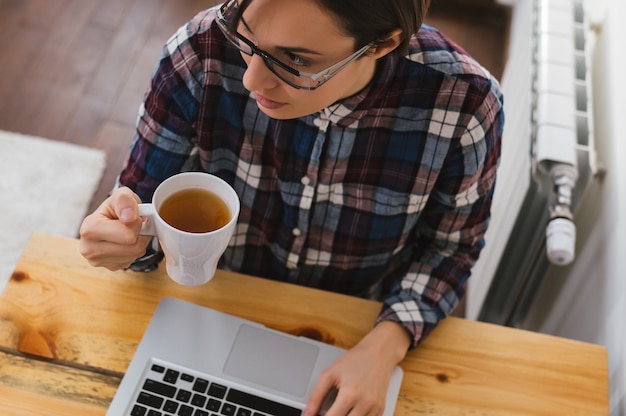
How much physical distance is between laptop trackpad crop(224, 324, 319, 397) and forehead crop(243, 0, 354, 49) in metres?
0.44

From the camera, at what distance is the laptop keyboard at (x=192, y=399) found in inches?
37.4

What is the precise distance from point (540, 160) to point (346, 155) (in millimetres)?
400

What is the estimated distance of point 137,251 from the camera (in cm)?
93

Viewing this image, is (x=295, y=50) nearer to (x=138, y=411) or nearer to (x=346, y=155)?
(x=346, y=155)

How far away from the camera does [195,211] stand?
0.85 metres

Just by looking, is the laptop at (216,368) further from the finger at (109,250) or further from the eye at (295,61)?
the eye at (295,61)

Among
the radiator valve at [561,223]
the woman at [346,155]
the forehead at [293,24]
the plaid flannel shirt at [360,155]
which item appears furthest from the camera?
the radiator valve at [561,223]

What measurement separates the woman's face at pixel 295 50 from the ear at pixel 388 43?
0.05 feet

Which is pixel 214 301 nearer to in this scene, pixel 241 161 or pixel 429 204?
pixel 241 161

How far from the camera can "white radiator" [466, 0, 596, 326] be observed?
127cm

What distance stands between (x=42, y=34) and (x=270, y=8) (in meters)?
2.11

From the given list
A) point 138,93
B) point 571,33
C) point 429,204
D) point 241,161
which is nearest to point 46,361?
point 241,161

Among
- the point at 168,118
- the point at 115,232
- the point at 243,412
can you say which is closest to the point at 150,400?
the point at 243,412

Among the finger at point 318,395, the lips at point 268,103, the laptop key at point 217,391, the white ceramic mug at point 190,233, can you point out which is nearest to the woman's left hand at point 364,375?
the finger at point 318,395
